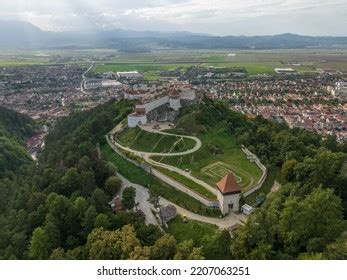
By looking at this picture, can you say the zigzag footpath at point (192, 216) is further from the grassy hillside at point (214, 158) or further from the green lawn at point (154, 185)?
the grassy hillside at point (214, 158)

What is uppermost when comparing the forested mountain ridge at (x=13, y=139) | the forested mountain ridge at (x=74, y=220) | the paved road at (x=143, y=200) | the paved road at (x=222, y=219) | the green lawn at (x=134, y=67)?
the forested mountain ridge at (x=74, y=220)

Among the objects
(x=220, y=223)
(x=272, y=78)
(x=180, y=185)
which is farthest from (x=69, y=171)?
(x=272, y=78)

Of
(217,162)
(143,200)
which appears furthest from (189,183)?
(217,162)

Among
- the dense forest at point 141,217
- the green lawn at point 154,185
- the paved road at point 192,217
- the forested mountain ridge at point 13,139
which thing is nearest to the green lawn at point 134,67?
the forested mountain ridge at point 13,139

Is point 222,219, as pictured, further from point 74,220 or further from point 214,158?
point 74,220

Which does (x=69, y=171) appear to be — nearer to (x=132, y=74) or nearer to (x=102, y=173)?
(x=102, y=173)

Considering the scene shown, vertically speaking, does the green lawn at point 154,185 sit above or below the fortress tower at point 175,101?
below
